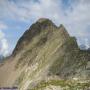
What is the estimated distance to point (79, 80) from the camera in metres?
107

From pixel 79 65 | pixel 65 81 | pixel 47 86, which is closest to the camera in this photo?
pixel 47 86

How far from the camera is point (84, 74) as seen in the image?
111m

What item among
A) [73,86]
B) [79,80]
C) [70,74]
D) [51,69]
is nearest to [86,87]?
[73,86]

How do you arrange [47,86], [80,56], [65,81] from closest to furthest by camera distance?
1. [47,86]
2. [65,81]
3. [80,56]

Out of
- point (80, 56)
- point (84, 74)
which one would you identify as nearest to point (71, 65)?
point (80, 56)

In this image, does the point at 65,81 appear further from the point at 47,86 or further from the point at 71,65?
the point at 71,65

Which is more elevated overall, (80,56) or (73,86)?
(80,56)

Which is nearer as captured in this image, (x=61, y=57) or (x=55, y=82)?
(x=55, y=82)

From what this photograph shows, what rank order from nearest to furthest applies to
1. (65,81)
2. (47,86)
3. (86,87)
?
(86,87), (47,86), (65,81)

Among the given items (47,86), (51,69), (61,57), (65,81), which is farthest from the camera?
(61,57)

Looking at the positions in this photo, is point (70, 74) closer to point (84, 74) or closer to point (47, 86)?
point (84, 74)

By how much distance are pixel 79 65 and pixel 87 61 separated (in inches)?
144

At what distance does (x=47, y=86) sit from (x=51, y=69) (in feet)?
131

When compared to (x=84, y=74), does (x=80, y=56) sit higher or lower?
higher
